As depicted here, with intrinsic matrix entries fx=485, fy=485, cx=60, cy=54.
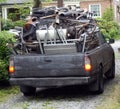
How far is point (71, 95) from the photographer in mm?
12125

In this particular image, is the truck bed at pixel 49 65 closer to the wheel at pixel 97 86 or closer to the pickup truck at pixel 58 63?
the pickup truck at pixel 58 63

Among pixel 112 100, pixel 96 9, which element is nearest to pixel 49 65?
pixel 112 100

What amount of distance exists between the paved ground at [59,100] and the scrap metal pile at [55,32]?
1165 mm

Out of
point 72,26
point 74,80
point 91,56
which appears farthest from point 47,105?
point 72,26

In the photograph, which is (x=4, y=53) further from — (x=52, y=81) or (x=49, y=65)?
(x=52, y=81)

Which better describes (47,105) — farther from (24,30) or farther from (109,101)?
(24,30)

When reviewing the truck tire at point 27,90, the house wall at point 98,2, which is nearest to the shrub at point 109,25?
the house wall at point 98,2

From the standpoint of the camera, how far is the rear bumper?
1112 cm

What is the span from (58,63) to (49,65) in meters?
0.22

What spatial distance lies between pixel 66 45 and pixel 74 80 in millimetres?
927

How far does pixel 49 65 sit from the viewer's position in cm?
1123

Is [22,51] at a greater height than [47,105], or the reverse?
[22,51]

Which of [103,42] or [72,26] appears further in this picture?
[103,42]

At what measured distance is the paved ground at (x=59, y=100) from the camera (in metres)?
10.8
